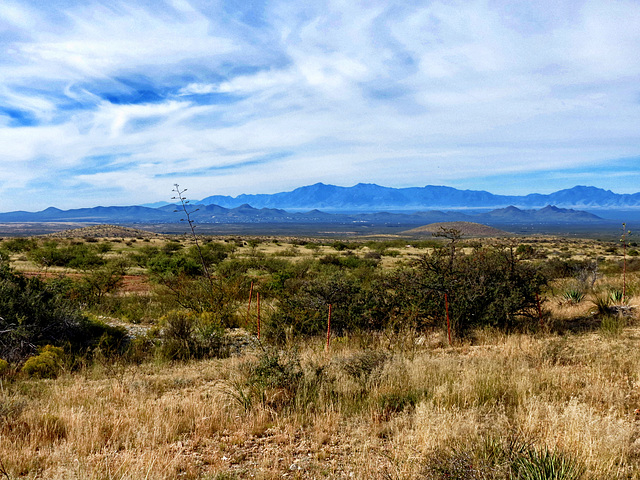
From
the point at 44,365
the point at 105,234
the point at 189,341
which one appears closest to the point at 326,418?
the point at 189,341

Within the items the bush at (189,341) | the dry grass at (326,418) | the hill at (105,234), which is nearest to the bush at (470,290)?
the dry grass at (326,418)

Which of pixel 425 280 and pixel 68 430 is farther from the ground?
pixel 425 280

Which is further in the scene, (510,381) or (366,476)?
(510,381)

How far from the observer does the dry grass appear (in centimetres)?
407

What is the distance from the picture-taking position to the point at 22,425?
476cm

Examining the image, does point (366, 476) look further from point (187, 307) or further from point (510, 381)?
point (187, 307)

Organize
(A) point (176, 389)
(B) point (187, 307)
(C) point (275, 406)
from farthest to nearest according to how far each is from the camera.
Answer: (B) point (187, 307), (A) point (176, 389), (C) point (275, 406)

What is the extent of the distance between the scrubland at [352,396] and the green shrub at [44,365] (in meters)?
0.05

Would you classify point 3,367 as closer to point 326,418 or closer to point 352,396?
point 326,418

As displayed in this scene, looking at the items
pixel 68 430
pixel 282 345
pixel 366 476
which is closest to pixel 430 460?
pixel 366 476

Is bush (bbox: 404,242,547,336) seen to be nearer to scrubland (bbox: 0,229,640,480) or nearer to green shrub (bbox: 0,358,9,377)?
scrubland (bbox: 0,229,640,480)

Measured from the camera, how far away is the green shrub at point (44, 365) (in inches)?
281

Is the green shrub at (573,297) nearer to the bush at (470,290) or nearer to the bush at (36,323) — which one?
the bush at (470,290)

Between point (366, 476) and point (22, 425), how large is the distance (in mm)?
3899
